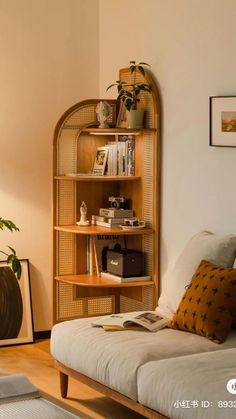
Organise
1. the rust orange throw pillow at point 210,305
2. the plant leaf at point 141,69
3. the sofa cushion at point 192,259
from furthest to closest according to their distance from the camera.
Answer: the plant leaf at point 141,69 → the sofa cushion at point 192,259 → the rust orange throw pillow at point 210,305

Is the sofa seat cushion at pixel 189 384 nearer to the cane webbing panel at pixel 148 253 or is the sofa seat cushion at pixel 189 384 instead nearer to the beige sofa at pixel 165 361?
the beige sofa at pixel 165 361

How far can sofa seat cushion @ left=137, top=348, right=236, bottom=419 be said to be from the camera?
10.7 feet

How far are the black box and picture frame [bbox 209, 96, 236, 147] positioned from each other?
1.00 meters

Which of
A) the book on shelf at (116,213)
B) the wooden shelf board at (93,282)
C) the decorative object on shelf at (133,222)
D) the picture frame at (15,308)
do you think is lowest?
the picture frame at (15,308)

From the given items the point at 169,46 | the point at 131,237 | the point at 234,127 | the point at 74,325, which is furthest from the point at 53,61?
the point at 74,325

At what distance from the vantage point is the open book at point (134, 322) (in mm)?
4375

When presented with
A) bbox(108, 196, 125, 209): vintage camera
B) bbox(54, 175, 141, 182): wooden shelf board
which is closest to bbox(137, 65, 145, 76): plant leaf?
bbox(54, 175, 141, 182): wooden shelf board

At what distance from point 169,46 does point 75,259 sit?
1.58 m

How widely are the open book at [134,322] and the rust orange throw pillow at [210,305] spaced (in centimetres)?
11

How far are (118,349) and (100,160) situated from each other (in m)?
1.92

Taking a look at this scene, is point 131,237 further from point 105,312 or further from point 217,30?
point 217,30

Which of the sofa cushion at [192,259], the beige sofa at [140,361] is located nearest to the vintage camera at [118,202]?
the sofa cushion at [192,259]

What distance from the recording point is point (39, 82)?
19.0 feet

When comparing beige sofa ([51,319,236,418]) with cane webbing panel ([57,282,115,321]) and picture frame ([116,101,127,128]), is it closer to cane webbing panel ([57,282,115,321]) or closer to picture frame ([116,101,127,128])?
cane webbing panel ([57,282,115,321])
